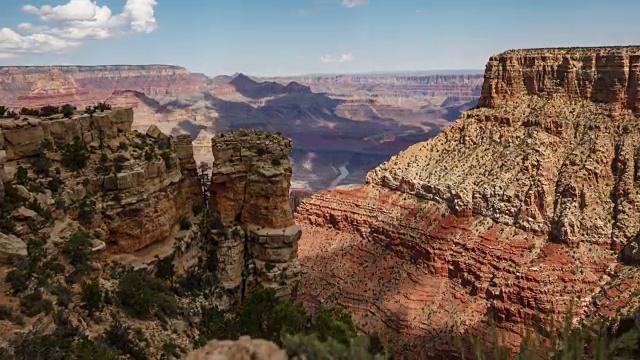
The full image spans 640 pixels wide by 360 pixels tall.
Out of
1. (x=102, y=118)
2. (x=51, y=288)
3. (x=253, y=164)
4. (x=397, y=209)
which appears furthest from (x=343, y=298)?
(x=51, y=288)

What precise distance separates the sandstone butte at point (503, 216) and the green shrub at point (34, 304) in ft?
85.4

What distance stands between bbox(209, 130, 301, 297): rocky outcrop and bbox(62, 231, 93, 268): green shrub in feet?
29.1

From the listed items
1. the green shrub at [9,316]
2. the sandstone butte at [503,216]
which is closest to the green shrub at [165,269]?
the green shrub at [9,316]

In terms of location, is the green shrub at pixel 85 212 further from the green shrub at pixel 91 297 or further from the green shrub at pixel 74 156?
the green shrub at pixel 91 297

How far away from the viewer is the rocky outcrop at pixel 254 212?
26.3 meters

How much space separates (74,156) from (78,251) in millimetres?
4850

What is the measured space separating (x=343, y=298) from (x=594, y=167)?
74.2 feet

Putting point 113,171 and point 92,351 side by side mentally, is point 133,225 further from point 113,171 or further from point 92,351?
point 92,351

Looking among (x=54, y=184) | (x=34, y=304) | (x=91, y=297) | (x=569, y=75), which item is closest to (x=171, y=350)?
(x=91, y=297)

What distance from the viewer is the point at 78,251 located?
1778 cm

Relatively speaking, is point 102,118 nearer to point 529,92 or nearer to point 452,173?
point 452,173

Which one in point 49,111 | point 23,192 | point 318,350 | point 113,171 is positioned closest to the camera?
point 318,350

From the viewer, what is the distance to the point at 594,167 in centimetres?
4103

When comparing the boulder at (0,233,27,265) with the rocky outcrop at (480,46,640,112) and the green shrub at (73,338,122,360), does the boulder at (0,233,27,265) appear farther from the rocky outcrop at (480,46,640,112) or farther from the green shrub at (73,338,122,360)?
the rocky outcrop at (480,46,640,112)
